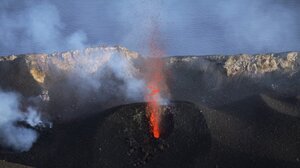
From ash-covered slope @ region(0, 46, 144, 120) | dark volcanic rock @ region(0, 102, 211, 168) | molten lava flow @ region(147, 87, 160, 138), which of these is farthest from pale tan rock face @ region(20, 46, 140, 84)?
molten lava flow @ region(147, 87, 160, 138)

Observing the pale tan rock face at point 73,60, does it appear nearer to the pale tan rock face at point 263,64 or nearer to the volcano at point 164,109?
the volcano at point 164,109

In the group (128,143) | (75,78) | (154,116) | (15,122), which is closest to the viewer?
(128,143)

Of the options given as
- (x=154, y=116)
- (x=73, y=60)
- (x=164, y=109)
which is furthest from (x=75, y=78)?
(x=154, y=116)

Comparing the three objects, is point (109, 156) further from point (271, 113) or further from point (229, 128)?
point (271, 113)

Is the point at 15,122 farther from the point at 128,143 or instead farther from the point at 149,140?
the point at 149,140

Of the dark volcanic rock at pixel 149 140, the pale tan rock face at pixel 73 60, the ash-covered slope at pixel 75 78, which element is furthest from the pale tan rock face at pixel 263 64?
the dark volcanic rock at pixel 149 140

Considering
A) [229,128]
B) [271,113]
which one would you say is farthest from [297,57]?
[229,128]
